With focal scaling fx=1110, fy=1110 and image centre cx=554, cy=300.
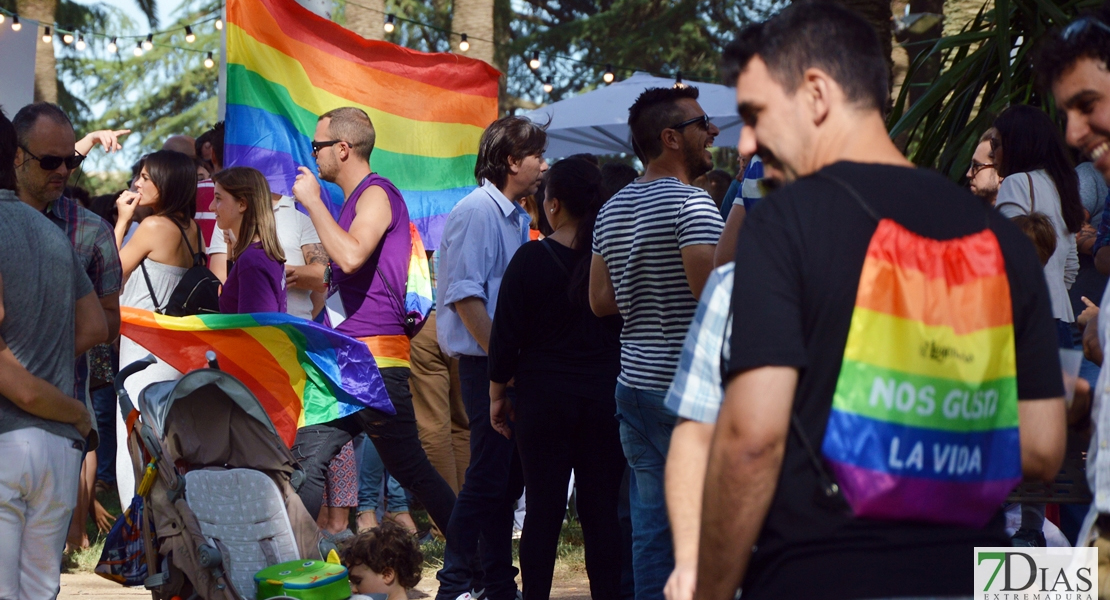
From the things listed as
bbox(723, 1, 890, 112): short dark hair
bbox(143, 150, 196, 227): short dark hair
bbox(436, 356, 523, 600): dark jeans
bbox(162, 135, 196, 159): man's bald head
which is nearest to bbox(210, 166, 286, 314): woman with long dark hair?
bbox(143, 150, 196, 227): short dark hair

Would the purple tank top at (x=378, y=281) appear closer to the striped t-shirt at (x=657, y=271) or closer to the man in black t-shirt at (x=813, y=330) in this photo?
the striped t-shirt at (x=657, y=271)

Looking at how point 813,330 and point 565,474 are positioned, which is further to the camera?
point 565,474

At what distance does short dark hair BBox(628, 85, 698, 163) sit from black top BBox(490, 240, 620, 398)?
63cm

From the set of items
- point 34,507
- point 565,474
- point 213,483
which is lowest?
point 213,483

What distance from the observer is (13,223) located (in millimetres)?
3361

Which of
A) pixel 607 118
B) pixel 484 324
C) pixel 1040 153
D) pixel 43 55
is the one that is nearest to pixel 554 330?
pixel 484 324

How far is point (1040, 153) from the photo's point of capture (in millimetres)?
4652

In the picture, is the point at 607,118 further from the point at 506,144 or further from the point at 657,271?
the point at 657,271

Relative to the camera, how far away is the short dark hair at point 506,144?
5078 mm

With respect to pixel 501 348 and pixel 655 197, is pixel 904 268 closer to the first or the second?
pixel 655 197

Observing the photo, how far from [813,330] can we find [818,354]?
0.04 metres

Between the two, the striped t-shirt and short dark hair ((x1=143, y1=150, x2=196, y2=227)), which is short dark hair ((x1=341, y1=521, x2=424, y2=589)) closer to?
the striped t-shirt

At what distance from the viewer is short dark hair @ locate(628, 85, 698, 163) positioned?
3.95 meters

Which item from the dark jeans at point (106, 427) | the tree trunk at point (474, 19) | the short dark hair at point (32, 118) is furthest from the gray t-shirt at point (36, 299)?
the tree trunk at point (474, 19)
